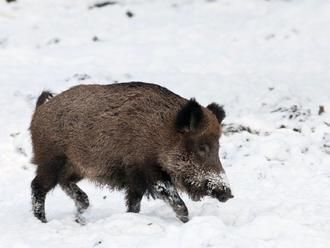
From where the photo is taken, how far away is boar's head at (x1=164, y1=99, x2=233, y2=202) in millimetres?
7715

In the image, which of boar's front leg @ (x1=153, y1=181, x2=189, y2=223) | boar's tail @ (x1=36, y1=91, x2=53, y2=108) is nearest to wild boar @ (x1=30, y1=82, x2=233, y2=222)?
boar's front leg @ (x1=153, y1=181, x2=189, y2=223)

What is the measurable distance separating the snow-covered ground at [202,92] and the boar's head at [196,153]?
35cm

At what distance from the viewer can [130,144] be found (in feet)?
26.0

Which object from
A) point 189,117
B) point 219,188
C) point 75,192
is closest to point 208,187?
point 219,188

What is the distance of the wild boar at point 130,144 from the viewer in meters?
7.77

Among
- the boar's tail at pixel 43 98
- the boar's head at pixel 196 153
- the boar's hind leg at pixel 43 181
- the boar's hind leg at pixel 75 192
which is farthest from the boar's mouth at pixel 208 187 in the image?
the boar's tail at pixel 43 98

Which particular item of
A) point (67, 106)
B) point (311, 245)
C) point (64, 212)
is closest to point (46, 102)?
point (67, 106)

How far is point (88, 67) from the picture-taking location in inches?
547

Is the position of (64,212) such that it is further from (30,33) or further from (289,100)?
(30,33)

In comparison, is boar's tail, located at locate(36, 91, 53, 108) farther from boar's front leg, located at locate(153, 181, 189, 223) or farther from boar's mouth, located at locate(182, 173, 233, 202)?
boar's mouth, located at locate(182, 173, 233, 202)

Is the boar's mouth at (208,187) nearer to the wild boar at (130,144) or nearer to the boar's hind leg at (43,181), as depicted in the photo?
the wild boar at (130,144)

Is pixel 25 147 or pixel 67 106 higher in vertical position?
pixel 67 106

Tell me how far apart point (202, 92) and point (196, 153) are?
16.9ft

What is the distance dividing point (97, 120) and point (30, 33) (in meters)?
7.74
